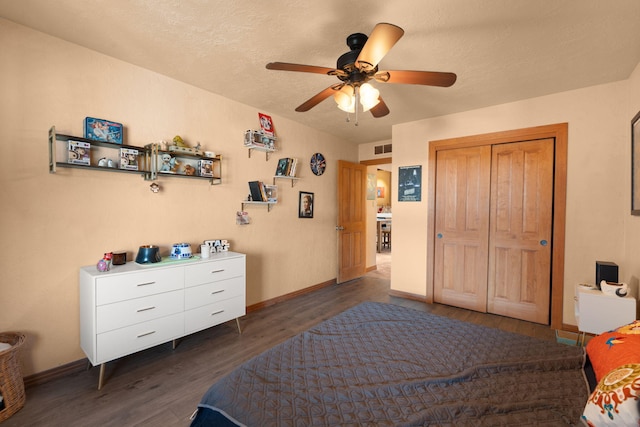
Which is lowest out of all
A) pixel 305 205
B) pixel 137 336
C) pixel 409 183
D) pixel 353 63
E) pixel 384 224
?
pixel 137 336

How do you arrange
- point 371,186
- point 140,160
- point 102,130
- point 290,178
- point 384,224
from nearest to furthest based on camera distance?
point 102,130
point 140,160
point 290,178
point 371,186
point 384,224

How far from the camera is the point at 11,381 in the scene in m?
1.77

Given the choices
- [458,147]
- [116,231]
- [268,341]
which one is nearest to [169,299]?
[116,231]

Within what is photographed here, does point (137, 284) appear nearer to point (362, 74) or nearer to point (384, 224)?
point (362, 74)

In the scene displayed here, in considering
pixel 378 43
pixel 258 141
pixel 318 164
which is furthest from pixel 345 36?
pixel 318 164

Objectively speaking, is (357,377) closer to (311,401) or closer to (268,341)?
(311,401)

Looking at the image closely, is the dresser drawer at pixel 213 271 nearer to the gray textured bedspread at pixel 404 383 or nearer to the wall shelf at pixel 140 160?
the wall shelf at pixel 140 160

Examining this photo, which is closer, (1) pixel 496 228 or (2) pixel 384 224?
(1) pixel 496 228

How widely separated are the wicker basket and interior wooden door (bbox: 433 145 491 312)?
13.5 ft

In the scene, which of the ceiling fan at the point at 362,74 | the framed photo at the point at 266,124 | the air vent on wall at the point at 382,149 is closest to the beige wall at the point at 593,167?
the air vent on wall at the point at 382,149

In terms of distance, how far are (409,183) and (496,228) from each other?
4.08 feet

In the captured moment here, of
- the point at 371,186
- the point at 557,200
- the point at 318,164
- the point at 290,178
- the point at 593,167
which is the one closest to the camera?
the point at 593,167

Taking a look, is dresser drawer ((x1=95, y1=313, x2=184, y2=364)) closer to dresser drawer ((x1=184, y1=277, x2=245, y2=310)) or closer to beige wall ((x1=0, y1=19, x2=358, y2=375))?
dresser drawer ((x1=184, y1=277, x2=245, y2=310))

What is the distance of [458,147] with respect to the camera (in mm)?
3664
